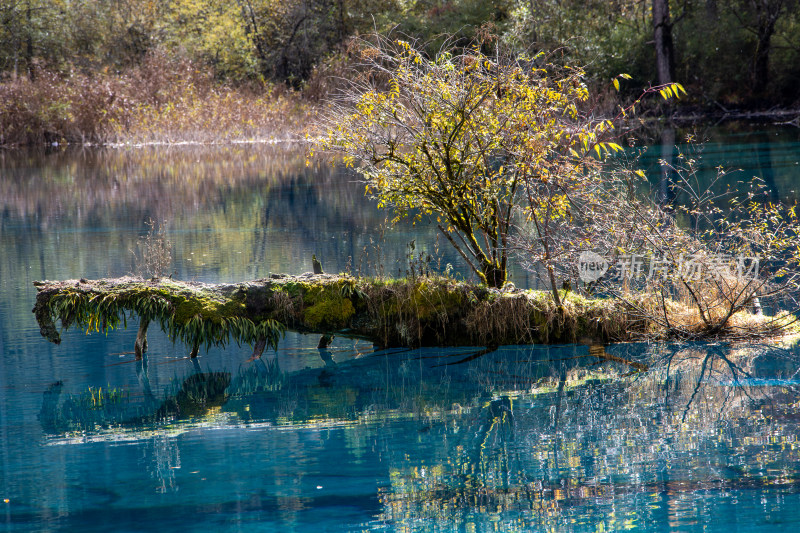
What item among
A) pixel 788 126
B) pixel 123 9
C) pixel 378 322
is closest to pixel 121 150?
pixel 123 9

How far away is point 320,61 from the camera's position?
148ft

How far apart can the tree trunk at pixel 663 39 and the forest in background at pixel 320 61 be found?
46mm

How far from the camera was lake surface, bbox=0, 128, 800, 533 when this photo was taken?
5.47m

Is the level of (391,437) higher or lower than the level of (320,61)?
lower

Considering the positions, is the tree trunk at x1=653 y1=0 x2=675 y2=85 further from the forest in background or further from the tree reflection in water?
the tree reflection in water

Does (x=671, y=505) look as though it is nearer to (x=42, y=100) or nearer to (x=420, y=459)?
(x=420, y=459)

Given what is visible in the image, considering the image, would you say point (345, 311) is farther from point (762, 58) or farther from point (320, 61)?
point (320, 61)

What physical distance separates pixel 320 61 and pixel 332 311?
38174 millimetres

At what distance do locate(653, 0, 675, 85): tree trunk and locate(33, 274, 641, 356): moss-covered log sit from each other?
31.4m

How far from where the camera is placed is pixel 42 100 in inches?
1538

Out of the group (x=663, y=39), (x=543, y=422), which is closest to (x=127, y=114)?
(x=663, y=39)

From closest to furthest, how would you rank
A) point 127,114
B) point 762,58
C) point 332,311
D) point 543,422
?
point 543,422 → point 332,311 → point 762,58 → point 127,114

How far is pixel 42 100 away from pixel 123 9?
1246 cm

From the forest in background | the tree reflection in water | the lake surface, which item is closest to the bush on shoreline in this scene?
the forest in background
